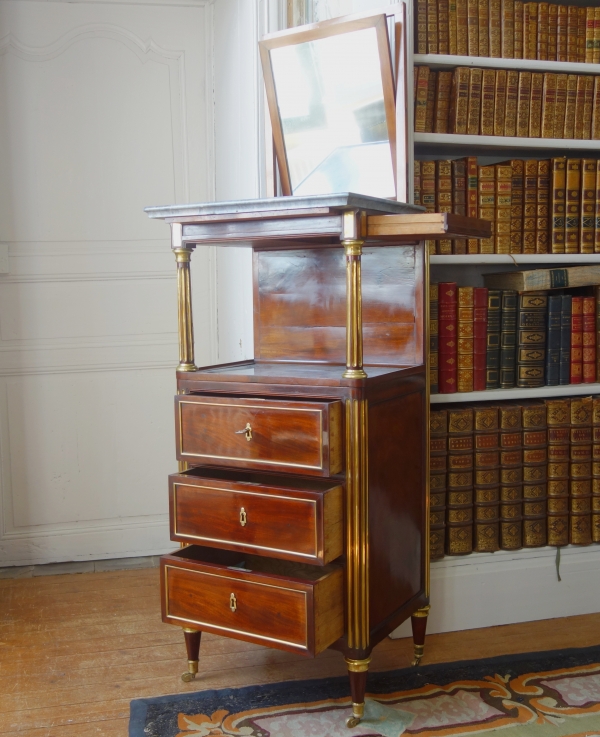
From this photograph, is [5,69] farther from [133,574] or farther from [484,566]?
[484,566]

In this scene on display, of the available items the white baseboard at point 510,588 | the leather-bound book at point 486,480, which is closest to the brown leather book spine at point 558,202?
the leather-bound book at point 486,480

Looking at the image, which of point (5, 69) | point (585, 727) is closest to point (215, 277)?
point (5, 69)

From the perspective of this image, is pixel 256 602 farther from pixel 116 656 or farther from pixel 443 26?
pixel 443 26

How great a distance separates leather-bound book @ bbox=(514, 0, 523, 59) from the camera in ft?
8.05

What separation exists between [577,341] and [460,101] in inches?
32.9

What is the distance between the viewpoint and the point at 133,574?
3.11 metres

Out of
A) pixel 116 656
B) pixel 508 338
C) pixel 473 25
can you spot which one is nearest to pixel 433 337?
pixel 508 338

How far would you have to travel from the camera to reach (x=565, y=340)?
258cm

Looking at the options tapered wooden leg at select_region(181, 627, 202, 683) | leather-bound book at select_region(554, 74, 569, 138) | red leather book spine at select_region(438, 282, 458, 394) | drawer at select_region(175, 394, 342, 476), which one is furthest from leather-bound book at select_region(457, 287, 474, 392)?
tapered wooden leg at select_region(181, 627, 202, 683)

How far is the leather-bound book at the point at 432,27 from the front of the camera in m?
2.40

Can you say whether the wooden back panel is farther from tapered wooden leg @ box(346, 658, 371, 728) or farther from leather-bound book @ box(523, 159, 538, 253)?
tapered wooden leg @ box(346, 658, 371, 728)

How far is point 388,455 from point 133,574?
1.46 metres

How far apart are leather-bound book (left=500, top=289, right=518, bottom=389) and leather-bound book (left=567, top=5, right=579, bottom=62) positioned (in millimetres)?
767

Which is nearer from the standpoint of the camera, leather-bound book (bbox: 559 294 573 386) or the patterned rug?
the patterned rug
